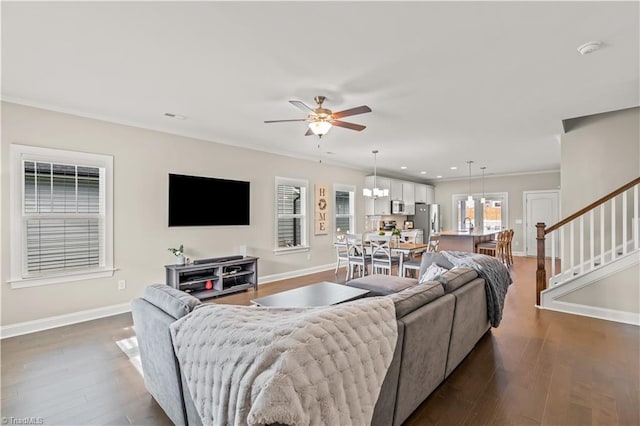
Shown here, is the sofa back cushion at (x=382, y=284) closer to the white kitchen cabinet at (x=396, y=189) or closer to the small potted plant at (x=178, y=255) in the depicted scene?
the small potted plant at (x=178, y=255)

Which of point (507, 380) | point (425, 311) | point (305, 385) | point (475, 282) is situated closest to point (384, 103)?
point (475, 282)

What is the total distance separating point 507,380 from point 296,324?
208 centimetres

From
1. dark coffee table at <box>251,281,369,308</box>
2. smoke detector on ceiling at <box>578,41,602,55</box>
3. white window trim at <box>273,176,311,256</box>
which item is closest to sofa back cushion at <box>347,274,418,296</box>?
dark coffee table at <box>251,281,369,308</box>

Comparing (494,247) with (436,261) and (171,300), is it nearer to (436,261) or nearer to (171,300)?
(436,261)

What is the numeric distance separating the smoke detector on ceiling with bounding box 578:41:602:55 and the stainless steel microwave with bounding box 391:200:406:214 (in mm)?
6528

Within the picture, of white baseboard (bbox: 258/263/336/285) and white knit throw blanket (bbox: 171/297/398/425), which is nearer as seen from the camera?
white knit throw blanket (bbox: 171/297/398/425)

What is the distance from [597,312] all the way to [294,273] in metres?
4.69

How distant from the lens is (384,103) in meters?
3.53

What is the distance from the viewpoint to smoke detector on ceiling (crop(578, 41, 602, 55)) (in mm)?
2306

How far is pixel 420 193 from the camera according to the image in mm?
10211

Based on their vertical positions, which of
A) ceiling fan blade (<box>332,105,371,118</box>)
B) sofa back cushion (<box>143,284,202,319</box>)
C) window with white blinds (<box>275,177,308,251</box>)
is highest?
ceiling fan blade (<box>332,105,371,118</box>)

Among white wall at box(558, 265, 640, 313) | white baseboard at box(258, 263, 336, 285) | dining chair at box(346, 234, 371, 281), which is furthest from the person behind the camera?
white baseboard at box(258, 263, 336, 285)

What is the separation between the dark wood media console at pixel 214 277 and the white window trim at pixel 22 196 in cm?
82

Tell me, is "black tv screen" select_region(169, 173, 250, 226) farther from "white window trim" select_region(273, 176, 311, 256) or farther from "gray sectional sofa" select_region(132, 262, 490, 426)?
"gray sectional sofa" select_region(132, 262, 490, 426)
